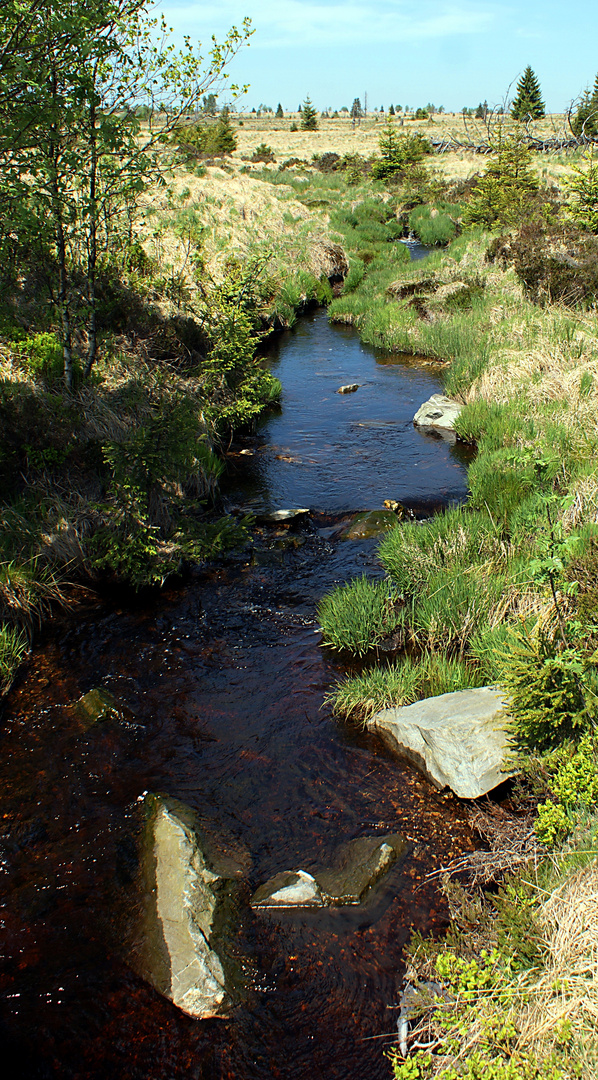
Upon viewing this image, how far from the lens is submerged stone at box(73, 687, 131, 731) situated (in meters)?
6.34

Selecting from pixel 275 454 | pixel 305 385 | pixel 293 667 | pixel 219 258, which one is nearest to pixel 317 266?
pixel 219 258

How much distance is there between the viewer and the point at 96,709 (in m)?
6.42

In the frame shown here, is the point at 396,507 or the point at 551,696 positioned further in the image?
the point at 396,507

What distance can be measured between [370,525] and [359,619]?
2.67 metres

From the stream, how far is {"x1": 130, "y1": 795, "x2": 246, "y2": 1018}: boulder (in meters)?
0.10

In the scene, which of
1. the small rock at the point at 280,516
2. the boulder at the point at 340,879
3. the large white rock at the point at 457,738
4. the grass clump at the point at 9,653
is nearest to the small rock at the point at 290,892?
the boulder at the point at 340,879

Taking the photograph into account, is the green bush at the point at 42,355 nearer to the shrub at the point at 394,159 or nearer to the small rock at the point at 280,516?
the small rock at the point at 280,516

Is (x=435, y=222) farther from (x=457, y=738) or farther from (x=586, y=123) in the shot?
(x=457, y=738)

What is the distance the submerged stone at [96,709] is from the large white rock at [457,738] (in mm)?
2600

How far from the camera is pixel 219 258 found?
1866cm

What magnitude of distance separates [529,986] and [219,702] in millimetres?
3854

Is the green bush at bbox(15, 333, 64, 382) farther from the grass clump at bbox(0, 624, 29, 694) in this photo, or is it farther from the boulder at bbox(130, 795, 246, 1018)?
the boulder at bbox(130, 795, 246, 1018)

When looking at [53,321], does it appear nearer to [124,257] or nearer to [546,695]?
[124,257]

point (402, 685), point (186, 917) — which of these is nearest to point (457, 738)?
point (402, 685)
